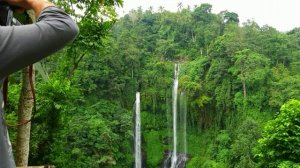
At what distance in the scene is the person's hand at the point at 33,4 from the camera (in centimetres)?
84

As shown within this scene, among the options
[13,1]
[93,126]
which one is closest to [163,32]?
[93,126]

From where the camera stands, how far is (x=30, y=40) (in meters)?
0.76

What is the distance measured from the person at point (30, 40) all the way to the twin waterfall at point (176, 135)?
2273 centimetres

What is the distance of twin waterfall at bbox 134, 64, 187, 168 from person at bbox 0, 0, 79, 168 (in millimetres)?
22733

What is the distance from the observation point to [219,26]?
32.1m

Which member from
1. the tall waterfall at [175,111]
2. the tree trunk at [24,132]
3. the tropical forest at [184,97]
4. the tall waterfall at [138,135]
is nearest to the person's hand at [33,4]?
the tree trunk at [24,132]

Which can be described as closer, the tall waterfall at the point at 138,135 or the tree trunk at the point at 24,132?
the tree trunk at the point at 24,132

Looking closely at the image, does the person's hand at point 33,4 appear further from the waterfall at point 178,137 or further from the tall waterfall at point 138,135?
the waterfall at point 178,137

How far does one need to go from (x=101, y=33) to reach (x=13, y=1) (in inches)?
212

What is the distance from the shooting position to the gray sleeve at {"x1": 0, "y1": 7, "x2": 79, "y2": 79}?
0.75 metres

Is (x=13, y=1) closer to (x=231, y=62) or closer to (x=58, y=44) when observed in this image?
(x=58, y=44)

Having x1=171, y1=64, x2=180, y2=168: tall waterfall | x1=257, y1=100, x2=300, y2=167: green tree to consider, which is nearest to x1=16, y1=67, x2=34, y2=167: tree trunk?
x1=257, y1=100, x2=300, y2=167: green tree

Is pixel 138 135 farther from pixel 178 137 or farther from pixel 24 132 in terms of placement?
pixel 24 132

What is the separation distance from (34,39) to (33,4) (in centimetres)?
13
